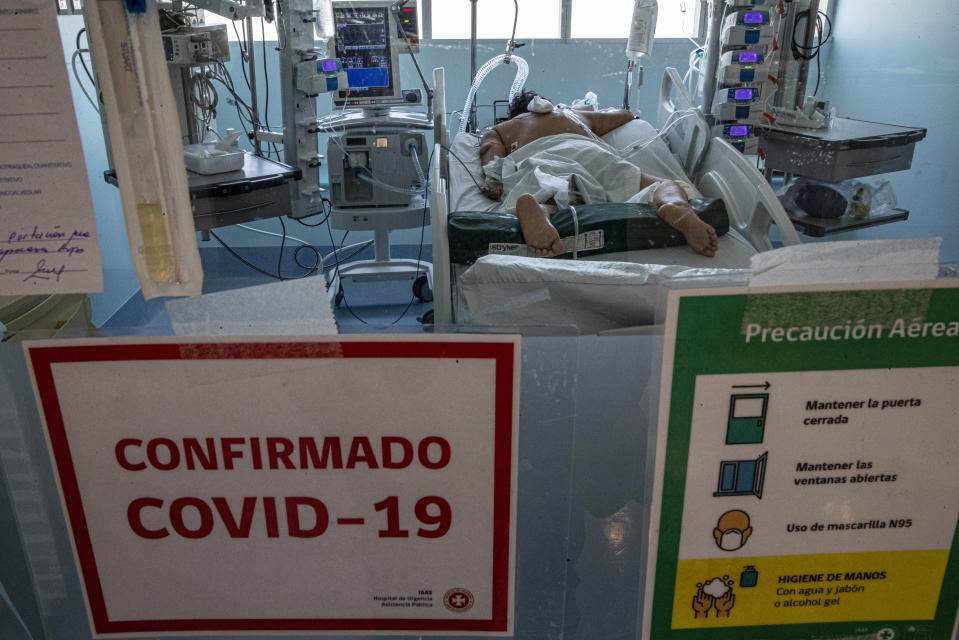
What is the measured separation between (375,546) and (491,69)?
10.6 ft

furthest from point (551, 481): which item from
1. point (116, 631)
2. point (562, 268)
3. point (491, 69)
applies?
point (491, 69)

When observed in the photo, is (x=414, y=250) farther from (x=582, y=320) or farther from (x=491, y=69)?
(x=582, y=320)

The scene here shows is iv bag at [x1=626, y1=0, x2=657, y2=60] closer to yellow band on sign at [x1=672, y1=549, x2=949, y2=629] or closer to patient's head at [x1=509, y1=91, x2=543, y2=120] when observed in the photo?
patient's head at [x1=509, y1=91, x2=543, y2=120]

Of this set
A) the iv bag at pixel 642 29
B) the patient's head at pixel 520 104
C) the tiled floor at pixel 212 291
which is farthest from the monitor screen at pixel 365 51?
the tiled floor at pixel 212 291

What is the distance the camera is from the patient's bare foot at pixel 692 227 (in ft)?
5.63

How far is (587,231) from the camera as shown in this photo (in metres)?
1.99

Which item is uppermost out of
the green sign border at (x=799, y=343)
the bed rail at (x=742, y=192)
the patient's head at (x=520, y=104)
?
the green sign border at (x=799, y=343)

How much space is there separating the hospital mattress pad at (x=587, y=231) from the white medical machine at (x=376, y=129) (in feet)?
4.04

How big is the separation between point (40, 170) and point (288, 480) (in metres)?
0.31

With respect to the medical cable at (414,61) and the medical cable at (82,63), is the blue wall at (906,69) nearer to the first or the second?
the medical cable at (414,61)

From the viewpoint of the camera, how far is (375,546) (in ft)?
2.10

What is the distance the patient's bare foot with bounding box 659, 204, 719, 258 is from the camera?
1.72m

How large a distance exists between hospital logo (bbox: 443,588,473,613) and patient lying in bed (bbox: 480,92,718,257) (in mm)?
1127

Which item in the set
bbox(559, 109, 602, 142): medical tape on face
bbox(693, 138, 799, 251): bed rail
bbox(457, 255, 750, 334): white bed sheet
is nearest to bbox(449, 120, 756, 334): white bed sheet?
bbox(457, 255, 750, 334): white bed sheet
